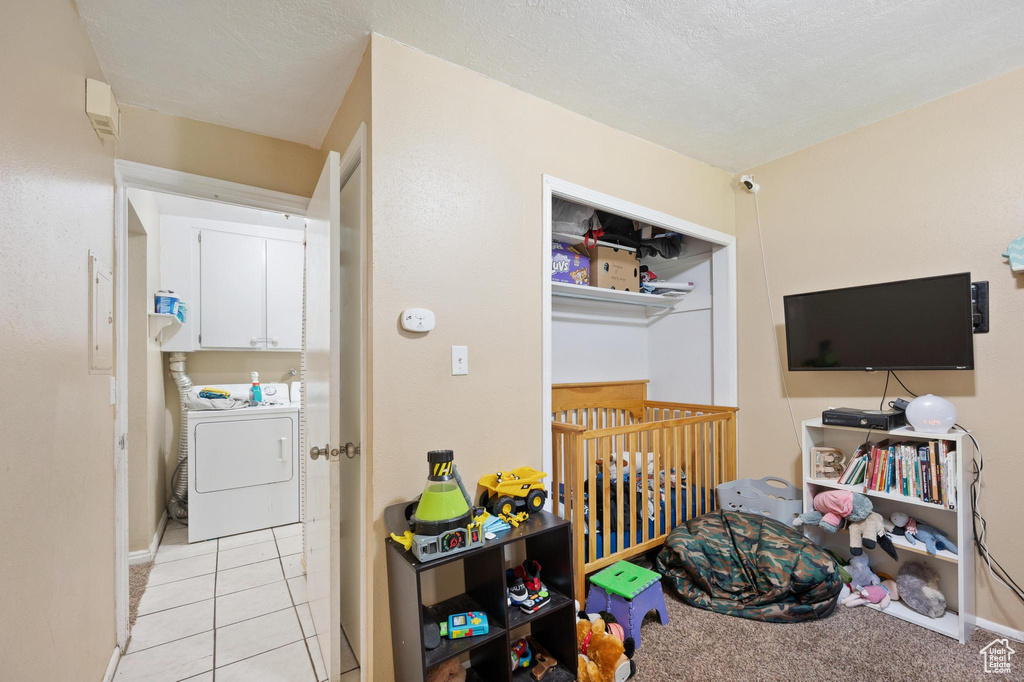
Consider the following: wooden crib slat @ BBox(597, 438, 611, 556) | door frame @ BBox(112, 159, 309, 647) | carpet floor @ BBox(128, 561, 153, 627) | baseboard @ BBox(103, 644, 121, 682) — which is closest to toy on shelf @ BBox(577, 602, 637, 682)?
wooden crib slat @ BBox(597, 438, 611, 556)

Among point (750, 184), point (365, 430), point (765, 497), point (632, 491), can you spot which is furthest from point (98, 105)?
point (765, 497)

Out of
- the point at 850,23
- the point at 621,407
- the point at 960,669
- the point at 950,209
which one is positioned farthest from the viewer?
the point at 621,407

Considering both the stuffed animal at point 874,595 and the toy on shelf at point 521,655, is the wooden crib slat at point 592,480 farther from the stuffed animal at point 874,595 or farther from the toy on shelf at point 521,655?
the stuffed animal at point 874,595

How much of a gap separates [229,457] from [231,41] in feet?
8.72

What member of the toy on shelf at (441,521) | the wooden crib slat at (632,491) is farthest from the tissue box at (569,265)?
the toy on shelf at (441,521)

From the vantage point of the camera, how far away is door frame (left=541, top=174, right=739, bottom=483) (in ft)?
6.64

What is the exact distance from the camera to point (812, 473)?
242 centimetres

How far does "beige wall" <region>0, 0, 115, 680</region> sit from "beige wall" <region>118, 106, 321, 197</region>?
0.31 meters

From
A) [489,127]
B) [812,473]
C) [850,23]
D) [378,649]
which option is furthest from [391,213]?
[812,473]

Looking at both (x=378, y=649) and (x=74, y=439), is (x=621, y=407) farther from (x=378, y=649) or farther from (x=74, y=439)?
(x=74, y=439)

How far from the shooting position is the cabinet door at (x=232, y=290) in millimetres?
3457

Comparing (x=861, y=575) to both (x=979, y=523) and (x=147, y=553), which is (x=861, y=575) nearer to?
(x=979, y=523)

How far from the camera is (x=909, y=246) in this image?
2.24m

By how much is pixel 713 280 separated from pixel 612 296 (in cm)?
73
